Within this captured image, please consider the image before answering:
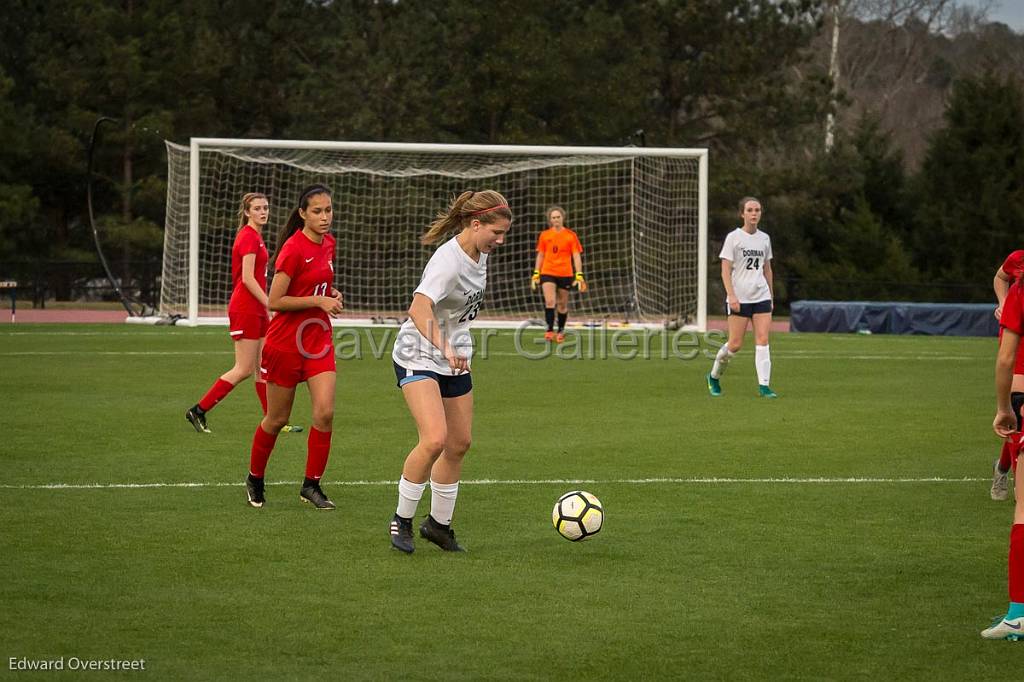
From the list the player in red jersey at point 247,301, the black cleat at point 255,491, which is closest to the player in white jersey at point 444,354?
the black cleat at point 255,491

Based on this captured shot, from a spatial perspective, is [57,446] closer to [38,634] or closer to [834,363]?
[38,634]

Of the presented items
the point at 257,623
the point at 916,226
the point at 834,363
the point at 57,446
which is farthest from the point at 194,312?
the point at 916,226

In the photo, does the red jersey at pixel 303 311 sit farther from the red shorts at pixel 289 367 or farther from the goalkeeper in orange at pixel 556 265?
the goalkeeper in orange at pixel 556 265

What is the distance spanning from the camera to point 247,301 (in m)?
11.8

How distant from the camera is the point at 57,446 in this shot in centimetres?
1116

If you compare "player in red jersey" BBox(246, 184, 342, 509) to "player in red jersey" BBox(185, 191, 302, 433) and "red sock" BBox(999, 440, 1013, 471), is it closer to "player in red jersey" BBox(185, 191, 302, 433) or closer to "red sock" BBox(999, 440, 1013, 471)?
"player in red jersey" BBox(185, 191, 302, 433)

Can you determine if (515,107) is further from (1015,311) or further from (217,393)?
(1015,311)

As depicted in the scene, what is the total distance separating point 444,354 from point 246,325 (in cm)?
504

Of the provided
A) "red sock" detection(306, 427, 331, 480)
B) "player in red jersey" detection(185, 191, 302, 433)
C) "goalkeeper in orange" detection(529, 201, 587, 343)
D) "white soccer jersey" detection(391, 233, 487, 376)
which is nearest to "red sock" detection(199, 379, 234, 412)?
"player in red jersey" detection(185, 191, 302, 433)

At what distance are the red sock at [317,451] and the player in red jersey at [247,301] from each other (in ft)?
8.70

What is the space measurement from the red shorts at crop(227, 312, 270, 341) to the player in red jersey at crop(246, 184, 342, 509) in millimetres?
3075

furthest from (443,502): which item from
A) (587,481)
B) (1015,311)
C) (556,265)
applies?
(556,265)

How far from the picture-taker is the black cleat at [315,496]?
8648 millimetres

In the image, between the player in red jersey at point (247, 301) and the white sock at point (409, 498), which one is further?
the player in red jersey at point (247, 301)
